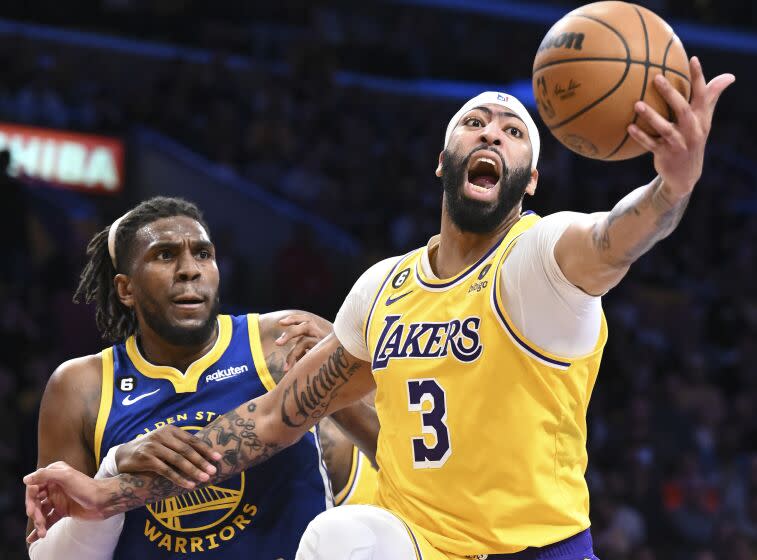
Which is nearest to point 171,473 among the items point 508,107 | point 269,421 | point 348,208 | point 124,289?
point 269,421

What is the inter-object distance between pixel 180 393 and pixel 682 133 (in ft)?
7.71

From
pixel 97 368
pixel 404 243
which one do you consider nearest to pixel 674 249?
pixel 404 243

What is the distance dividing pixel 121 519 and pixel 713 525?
665 centimetres

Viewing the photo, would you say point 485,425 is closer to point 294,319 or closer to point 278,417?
point 278,417

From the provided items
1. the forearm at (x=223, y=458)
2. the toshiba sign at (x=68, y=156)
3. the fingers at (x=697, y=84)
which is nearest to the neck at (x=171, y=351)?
the forearm at (x=223, y=458)

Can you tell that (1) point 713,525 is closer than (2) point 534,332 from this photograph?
No

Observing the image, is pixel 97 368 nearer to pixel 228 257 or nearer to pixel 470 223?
pixel 470 223

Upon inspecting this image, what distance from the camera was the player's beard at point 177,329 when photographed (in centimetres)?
432

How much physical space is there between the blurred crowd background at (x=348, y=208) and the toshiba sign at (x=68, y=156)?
15 centimetres

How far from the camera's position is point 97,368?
4.38m

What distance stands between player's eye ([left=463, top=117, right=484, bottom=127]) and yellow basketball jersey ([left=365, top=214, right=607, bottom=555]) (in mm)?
443

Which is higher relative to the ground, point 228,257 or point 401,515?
point 401,515

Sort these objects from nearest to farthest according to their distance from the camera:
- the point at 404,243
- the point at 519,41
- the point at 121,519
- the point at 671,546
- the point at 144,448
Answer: the point at 144,448, the point at 121,519, the point at 671,546, the point at 404,243, the point at 519,41

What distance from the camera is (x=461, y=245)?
356 cm
